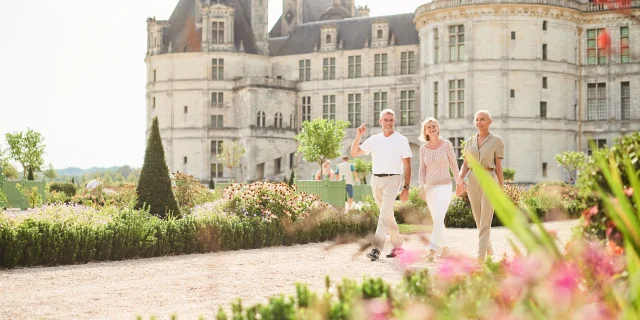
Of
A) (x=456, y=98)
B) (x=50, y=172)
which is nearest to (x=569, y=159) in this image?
(x=456, y=98)

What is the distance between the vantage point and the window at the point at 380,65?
46.4m

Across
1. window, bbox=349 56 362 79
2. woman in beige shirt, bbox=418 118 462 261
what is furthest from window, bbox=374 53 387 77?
woman in beige shirt, bbox=418 118 462 261

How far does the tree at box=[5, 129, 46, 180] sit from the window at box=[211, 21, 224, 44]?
36.9 feet

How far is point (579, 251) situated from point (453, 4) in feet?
119

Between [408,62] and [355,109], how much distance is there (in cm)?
402

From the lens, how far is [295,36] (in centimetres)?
5069

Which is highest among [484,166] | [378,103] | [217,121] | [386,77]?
[386,77]

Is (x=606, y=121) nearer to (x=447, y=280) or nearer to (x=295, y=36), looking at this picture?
(x=295, y=36)

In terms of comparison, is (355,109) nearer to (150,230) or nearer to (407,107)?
(407,107)

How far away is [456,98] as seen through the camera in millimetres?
39625

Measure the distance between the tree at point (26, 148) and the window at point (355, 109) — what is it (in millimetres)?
17165

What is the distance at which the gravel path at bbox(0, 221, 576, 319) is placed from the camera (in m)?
6.71

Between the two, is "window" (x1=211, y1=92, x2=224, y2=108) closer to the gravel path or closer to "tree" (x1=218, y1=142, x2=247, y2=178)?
"tree" (x1=218, y1=142, x2=247, y2=178)

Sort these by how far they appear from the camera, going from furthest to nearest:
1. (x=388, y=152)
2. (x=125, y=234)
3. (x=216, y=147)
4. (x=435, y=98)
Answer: (x=216, y=147)
(x=435, y=98)
(x=125, y=234)
(x=388, y=152)
